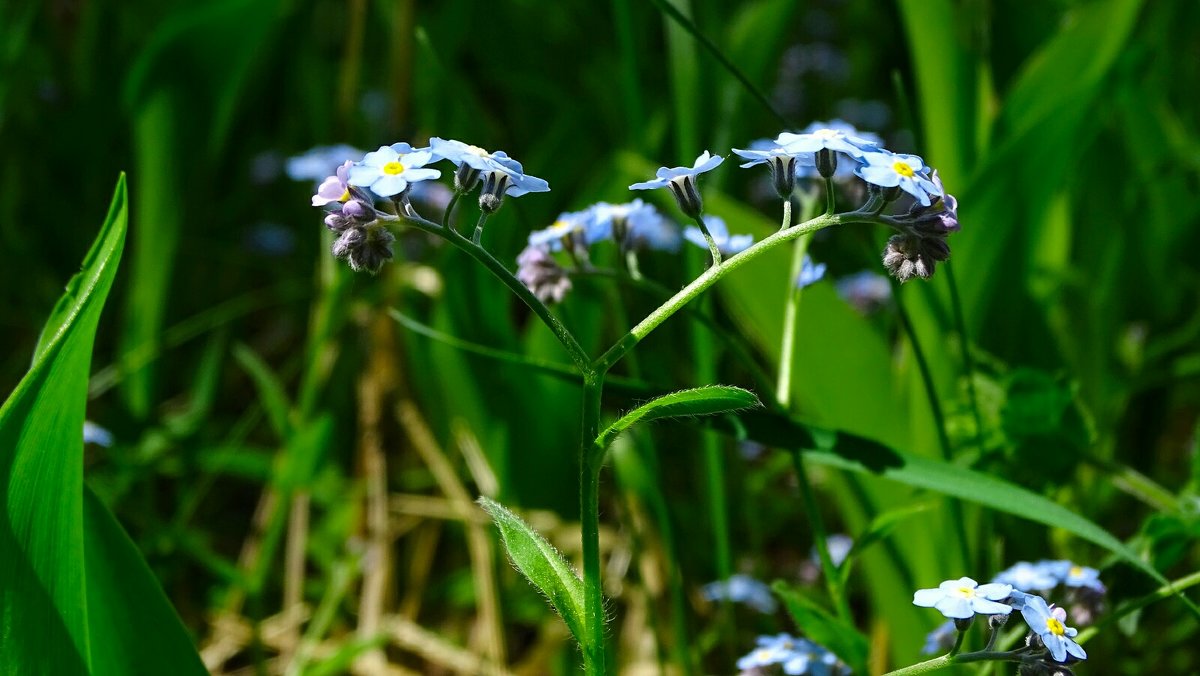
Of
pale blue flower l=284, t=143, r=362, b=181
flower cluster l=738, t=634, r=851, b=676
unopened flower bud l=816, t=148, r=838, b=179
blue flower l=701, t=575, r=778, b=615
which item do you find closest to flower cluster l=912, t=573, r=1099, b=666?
flower cluster l=738, t=634, r=851, b=676

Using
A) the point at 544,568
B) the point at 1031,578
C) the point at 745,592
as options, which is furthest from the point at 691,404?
the point at 745,592

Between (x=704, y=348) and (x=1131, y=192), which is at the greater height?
(x=1131, y=192)

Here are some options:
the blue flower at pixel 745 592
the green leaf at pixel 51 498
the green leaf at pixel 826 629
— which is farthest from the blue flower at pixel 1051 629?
the green leaf at pixel 51 498

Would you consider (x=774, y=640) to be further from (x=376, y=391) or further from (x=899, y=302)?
(x=376, y=391)

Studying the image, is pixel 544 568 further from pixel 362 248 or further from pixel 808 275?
pixel 808 275

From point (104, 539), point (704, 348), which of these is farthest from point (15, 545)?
point (704, 348)

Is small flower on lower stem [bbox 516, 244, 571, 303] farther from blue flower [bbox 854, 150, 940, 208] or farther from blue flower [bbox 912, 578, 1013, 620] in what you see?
blue flower [bbox 912, 578, 1013, 620]

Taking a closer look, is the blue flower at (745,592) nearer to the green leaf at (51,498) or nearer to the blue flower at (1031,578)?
the blue flower at (1031,578)
